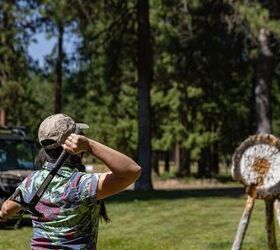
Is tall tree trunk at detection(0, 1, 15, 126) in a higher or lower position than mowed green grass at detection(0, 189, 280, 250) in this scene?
higher

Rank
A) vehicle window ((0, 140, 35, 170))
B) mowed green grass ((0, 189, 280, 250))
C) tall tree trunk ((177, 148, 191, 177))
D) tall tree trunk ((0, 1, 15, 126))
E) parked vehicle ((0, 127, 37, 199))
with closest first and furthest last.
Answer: mowed green grass ((0, 189, 280, 250)) < parked vehicle ((0, 127, 37, 199)) < vehicle window ((0, 140, 35, 170)) < tall tree trunk ((0, 1, 15, 126)) < tall tree trunk ((177, 148, 191, 177))

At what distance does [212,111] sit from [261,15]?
2163 centimetres

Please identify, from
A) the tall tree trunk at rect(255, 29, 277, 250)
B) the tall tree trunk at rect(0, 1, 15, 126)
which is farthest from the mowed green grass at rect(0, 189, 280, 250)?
the tall tree trunk at rect(0, 1, 15, 126)

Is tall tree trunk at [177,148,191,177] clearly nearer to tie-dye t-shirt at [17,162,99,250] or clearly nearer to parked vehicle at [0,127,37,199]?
parked vehicle at [0,127,37,199]

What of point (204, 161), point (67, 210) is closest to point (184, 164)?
point (204, 161)

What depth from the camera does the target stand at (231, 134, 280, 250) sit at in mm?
7801

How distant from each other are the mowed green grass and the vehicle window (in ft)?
6.07

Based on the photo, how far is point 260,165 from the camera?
7.87 metres

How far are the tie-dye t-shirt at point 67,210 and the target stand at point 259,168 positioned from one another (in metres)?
3.89

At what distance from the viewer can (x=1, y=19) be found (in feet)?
115

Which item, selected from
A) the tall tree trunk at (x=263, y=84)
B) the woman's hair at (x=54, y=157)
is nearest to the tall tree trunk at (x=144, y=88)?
the tall tree trunk at (x=263, y=84)

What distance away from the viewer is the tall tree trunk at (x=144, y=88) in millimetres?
24141

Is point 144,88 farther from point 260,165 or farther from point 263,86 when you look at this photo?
point 260,165

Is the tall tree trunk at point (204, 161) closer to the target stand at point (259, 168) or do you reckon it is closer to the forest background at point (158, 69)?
the forest background at point (158, 69)
